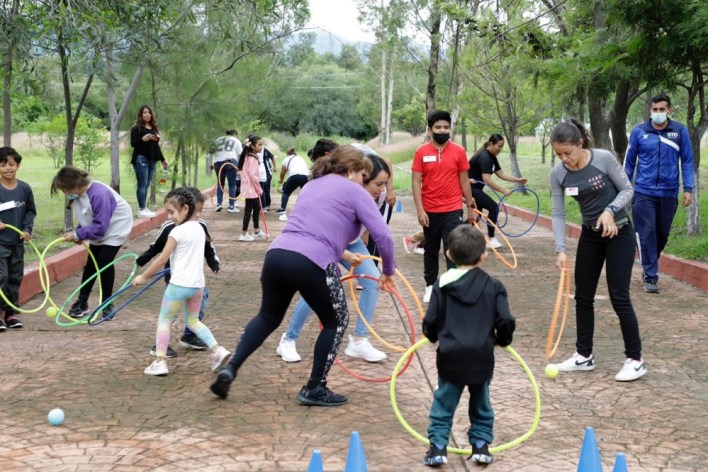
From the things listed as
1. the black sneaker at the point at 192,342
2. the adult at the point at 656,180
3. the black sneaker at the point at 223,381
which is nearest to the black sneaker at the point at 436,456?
the black sneaker at the point at 223,381

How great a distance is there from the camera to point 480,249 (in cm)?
468

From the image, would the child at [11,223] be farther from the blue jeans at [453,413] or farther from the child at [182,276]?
the blue jeans at [453,413]

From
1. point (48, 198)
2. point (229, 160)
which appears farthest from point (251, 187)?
point (48, 198)

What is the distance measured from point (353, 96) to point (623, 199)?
79.8 metres

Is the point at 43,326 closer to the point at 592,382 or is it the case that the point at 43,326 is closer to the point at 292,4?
the point at 592,382

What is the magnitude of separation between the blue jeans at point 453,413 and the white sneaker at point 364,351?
2.27 m

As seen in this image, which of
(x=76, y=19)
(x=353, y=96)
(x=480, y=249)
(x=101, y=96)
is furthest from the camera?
(x=353, y=96)

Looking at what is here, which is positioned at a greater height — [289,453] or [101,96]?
[101,96]

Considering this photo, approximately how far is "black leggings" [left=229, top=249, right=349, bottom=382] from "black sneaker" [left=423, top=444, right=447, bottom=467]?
119 centimetres

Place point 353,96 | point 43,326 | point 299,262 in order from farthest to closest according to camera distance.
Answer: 1. point 353,96
2. point 43,326
3. point 299,262

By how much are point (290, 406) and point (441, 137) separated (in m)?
3.73

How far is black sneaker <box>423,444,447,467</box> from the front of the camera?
183 inches

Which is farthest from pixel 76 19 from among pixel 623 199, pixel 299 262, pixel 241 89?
pixel 241 89

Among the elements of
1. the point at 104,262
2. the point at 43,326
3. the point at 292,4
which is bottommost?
the point at 43,326
